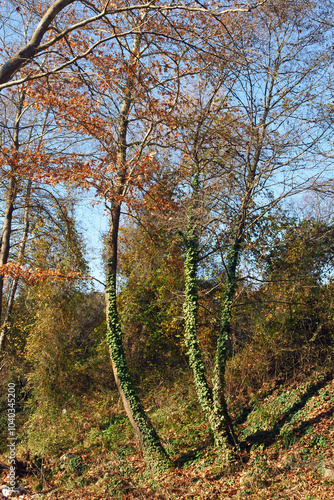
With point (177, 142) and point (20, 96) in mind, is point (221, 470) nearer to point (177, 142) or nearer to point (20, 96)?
point (177, 142)

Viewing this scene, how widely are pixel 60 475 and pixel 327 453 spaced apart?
6.27 meters

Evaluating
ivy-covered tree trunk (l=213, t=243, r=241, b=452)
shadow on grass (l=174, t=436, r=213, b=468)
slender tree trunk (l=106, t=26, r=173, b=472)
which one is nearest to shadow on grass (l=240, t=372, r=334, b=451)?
ivy-covered tree trunk (l=213, t=243, r=241, b=452)

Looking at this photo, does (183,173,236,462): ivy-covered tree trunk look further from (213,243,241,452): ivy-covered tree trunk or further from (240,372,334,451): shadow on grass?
(240,372,334,451): shadow on grass

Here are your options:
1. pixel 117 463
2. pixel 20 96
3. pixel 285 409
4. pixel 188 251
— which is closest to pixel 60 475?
pixel 117 463

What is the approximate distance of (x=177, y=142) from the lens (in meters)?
9.24

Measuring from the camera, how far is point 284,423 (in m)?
8.46

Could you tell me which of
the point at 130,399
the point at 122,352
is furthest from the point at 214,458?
the point at 122,352

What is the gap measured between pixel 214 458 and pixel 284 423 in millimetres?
1696

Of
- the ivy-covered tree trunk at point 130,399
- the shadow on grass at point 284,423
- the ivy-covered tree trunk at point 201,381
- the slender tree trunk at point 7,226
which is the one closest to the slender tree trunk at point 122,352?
the ivy-covered tree trunk at point 130,399

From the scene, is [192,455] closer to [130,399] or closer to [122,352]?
[130,399]

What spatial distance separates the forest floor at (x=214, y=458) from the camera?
6688mm

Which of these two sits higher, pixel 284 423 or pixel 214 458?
pixel 284 423

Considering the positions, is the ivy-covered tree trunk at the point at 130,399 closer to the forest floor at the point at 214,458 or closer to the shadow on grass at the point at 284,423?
the forest floor at the point at 214,458

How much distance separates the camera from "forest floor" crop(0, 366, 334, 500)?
669cm
